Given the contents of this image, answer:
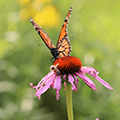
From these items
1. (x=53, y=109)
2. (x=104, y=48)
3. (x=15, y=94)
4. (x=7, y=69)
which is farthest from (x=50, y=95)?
(x=104, y=48)

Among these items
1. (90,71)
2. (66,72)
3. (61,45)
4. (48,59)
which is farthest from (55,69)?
(48,59)

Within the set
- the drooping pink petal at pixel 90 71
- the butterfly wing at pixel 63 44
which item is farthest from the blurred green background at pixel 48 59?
the drooping pink petal at pixel 90 71

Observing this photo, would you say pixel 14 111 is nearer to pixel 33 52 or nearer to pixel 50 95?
pixel 50 95

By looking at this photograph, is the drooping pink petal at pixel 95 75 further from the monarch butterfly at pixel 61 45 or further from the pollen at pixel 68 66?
the monarch butterfly at pixel 61 45

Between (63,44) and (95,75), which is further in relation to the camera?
(63,44)

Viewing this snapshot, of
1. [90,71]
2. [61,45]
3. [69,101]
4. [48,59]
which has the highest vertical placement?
[48,59]

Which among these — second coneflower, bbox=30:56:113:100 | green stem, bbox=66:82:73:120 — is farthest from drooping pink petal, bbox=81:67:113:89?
green stem, bbox=66:82:73:120

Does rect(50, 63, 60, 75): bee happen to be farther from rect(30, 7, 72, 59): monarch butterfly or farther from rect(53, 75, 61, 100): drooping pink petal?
rect(30, 7, 72, 59): monarch butterfly

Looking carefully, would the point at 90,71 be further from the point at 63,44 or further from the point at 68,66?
the point at 63,44

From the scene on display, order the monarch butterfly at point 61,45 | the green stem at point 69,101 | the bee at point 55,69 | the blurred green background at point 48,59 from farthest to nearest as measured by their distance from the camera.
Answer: the blurred green background at point 48,59 → the monarch butterfly at point 61,45 → the bee at point 55,69 → the green stem at point 69,101
